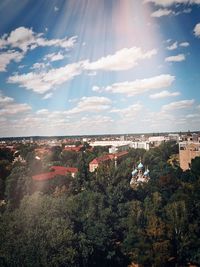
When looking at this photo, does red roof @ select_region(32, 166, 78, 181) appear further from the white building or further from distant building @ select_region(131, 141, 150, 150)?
the white building

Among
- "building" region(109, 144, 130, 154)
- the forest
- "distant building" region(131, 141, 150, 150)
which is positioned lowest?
the forest

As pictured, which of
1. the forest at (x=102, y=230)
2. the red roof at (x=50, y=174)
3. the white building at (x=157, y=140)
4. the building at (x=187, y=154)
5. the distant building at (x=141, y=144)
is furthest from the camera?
the white building at (x=157, y=140)

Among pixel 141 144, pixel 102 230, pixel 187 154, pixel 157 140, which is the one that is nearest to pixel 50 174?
pixel 102 230

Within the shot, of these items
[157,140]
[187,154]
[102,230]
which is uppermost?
[157,140]

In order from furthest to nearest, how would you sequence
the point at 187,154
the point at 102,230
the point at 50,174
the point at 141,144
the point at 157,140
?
the point at 157,140
the point at 141,144
the point at 187,154
the point at 50,174
the point at 102,230

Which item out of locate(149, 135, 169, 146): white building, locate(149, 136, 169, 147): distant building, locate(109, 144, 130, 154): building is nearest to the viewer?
locate(109, 144, 130, 154): building

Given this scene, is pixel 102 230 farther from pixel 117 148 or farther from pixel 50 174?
pixel 117 148

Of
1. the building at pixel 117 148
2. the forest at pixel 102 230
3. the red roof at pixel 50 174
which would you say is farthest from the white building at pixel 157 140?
the forest at pixel 102 230

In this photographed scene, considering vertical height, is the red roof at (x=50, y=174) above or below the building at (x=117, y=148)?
below

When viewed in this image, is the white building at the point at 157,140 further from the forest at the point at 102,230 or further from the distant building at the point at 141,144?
the forest at the point at 102,230

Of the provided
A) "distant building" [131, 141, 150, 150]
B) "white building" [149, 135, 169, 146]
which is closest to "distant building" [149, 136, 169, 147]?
"white building" [149, 135, 169, 146]

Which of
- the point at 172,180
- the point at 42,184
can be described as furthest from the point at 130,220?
the point at 42,184

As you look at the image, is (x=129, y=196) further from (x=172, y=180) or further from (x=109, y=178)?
(x=172, y=180)

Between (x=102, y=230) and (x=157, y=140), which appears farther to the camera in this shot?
(x=157, y=140)
